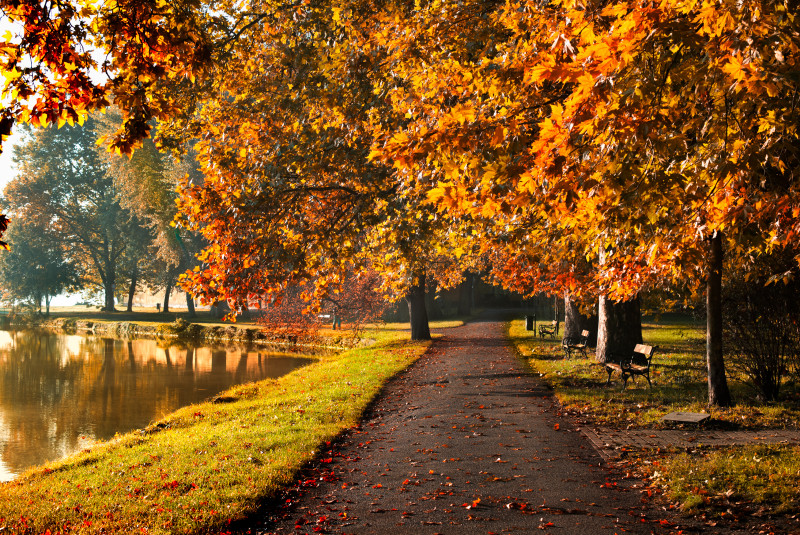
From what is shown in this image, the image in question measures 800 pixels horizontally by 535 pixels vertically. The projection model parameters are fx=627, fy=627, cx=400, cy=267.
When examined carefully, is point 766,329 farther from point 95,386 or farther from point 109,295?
point 109,295

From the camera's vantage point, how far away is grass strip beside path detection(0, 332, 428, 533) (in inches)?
247

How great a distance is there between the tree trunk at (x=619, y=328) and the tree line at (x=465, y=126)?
112 mm

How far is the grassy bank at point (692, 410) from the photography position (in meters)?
6.14

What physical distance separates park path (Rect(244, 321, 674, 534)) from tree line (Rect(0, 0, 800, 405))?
8.25 feet

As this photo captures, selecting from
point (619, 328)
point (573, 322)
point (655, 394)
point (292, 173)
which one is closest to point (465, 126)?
point (292, 173)

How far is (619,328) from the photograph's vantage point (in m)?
16.8

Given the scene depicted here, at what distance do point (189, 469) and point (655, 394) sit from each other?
350 inches

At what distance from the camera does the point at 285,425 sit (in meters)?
10.7

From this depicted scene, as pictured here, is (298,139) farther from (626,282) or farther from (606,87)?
(606,87)

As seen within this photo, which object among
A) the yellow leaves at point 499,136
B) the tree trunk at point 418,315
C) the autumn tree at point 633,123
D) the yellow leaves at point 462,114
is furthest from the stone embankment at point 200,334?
the yellow leaves at point 499,136

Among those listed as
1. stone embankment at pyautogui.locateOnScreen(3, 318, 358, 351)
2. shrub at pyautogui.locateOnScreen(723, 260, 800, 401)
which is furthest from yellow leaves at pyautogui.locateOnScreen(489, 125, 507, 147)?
stone embankment at pyautogui.locateOnScreen(3, 318, 358, 351)

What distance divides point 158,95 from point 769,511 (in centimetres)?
722

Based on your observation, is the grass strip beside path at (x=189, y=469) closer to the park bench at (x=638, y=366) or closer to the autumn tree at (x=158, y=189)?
the park bench at (x=638, y=366)

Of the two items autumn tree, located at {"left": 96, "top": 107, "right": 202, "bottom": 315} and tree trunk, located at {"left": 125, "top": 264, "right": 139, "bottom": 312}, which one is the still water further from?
tree trunk, located at {"left": 125, "top": 264, "right": 139, "bottom": 312}
